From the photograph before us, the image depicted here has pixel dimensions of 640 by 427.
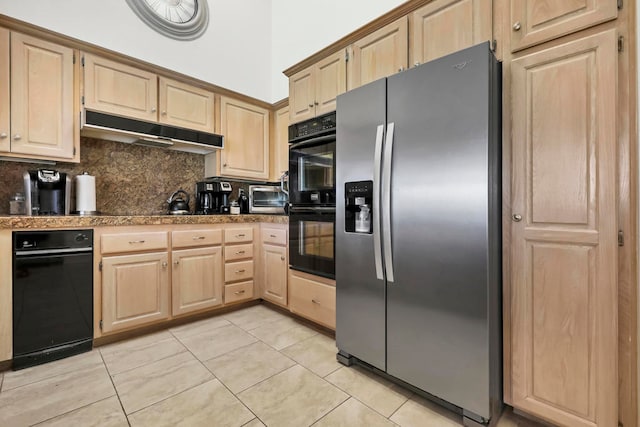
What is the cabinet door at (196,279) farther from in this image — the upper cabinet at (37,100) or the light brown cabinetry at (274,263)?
the upper cabinet at (37,100)

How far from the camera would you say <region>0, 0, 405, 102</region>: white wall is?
2.21 metres

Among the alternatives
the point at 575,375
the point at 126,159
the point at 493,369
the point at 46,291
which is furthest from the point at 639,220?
the point at 126,159

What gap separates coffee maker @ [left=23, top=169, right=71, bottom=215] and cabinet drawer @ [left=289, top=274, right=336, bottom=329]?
73.5 inches

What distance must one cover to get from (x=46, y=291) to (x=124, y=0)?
2.42m

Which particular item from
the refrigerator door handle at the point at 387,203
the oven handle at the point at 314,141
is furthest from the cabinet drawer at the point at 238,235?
the refrigerator door handle at the point at 387,203

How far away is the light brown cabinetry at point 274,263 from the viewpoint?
2656mm

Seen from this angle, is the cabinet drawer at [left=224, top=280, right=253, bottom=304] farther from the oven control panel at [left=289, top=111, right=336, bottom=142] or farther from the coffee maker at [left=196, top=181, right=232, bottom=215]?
the oven control panel at [left=289, top=111, right=336, bottom=142]

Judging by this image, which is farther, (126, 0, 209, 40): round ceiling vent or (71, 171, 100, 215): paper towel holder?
(126, 0, 209, 40): round ceiling vent

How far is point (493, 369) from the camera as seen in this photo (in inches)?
51.8

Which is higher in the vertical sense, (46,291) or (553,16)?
(553,16)

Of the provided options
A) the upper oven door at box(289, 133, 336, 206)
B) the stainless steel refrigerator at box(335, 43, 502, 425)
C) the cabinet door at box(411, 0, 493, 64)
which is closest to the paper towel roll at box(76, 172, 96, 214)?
the upper oven door at box(289, 133, 336, 206)

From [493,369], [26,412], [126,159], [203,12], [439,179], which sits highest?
[203,12]

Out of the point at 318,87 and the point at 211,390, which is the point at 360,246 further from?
the point at 318,87

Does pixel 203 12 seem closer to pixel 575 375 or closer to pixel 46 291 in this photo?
pixel 46 291
